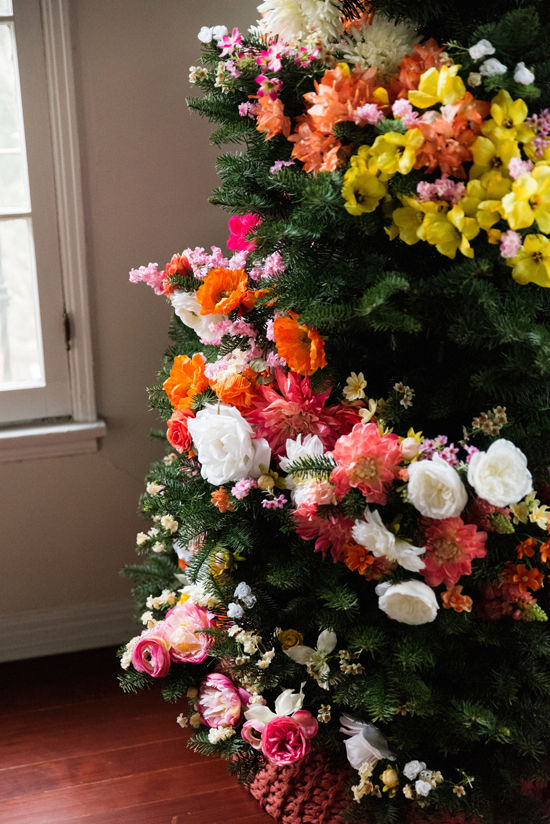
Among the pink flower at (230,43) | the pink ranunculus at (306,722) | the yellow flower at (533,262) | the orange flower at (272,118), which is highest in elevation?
the pink flower at (230,43)

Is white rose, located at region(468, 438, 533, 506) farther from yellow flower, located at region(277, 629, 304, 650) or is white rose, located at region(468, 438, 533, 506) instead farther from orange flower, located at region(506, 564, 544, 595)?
yellow flower, located at region(277, 629, 304, 650)

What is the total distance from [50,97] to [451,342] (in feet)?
3.54

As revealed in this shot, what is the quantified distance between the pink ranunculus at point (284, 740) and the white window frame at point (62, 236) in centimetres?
90

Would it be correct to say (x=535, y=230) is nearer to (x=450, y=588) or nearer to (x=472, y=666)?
(x=450, y=588)

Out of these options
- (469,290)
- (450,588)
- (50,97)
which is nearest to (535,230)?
(469,290)

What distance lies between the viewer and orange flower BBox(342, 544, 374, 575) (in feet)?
4.24

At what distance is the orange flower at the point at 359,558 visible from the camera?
1.29 metres

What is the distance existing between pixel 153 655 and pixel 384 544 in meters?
0.58

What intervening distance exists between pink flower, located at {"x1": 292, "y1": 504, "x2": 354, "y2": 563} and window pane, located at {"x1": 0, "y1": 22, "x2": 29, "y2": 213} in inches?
41.9

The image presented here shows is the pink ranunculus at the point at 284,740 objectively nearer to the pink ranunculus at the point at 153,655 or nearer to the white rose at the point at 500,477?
the pink ranunculus at the point at 153,655

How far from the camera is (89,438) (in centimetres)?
203

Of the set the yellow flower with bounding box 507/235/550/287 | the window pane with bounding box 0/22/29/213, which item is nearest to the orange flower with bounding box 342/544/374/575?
the yellow flower with bounding box 507/235/550/287

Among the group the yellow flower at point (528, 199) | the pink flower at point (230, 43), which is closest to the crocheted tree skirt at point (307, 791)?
the yellow flower at point (528, 199)

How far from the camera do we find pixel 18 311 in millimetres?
1989
